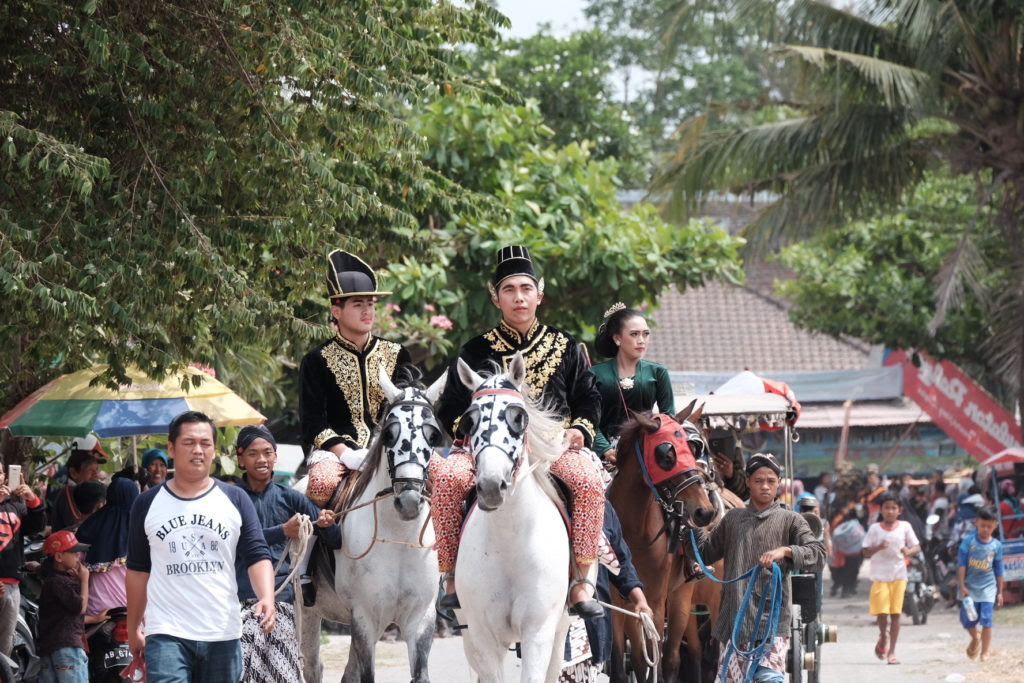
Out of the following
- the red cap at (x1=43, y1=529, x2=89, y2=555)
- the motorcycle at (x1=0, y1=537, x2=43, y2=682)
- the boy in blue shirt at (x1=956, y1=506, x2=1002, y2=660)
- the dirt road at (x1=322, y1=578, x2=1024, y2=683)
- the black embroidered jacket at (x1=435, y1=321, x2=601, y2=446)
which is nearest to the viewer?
the black embroidered jacket at (x1=435, y1=321, x2=601, y2=446)

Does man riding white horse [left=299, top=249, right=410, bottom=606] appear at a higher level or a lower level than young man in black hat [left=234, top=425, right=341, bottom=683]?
higher

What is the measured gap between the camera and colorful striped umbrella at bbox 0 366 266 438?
12148 millimetres

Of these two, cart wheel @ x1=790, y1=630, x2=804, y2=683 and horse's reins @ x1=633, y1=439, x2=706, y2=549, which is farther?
cart wheel @ x1=790, y1=630, x2=804, y2=683

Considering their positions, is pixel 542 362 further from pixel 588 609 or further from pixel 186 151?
pixel 186 151

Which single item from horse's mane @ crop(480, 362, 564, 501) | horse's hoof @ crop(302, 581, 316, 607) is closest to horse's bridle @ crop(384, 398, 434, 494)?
horse's mane @ crop(480, 362, 564, 501)

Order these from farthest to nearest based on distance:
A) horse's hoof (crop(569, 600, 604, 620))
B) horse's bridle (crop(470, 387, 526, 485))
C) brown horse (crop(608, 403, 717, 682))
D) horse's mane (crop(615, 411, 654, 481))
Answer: horse's mane (crop(615, 411, 654, 481)) → brown horse (crop(608, 403, 717, 682)) → horse's hoof (crop(569, 600, 604, 620)) → horse's bridle (crop(470, 387, 526, 485))

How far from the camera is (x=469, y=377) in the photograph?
7.43 meters

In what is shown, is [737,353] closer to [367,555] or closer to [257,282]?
[257,282]

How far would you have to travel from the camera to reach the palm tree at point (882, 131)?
2042 cm

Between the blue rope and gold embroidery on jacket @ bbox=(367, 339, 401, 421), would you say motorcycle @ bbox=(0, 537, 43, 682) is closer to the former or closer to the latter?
gold embroidery on jacket @ bbox=(367, 339, 401, 421)

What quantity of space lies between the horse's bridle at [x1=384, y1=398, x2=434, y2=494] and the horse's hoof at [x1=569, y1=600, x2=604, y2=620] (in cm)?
113

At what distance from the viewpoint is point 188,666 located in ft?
21.9

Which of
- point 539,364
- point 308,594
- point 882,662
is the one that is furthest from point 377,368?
point 882,662

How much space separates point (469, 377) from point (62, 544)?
15.3ft
